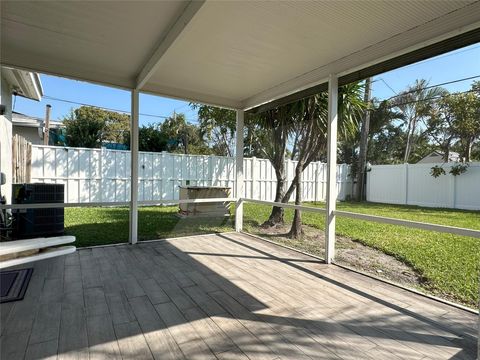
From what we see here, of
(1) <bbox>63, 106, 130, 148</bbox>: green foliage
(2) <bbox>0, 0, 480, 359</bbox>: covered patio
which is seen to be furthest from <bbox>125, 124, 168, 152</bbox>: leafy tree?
(2) <bbox>0, 0, 480, 359</bbox>: covered patio

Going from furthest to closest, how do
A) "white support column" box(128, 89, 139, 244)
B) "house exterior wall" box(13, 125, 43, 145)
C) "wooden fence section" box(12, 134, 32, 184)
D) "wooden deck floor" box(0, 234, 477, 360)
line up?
"house exterior wall" box(13, 125, 43, 145)
"wooden fence section" box(12, 134, 32, 184)
"white support column" box(128, 89, 139, 244)
"wooden deck floor" box(0, 234, 477, 360)

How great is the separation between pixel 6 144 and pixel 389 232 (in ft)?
22.7

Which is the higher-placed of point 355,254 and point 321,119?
point 321,119

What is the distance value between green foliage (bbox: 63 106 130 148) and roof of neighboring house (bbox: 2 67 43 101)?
6863 mm

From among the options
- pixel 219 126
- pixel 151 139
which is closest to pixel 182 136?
pixel 151 139

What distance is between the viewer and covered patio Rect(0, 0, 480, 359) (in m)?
1.98

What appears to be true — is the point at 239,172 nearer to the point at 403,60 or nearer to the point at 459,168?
the point at 403,60

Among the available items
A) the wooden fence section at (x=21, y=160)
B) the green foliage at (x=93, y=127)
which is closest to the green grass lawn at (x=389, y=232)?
the wooden fence section at (x=21, y=160)

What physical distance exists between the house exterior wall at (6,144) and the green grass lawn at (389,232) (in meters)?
1.27

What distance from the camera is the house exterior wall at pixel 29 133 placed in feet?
25.3

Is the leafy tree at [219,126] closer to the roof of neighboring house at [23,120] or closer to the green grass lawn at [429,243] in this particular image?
the green grass lawn at [429,243]

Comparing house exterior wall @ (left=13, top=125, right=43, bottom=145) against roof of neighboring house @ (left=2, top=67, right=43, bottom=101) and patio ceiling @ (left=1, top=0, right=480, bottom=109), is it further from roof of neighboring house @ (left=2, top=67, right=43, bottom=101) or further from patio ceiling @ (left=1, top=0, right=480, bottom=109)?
patio ceiling @ (left=1, top=0, right=480, bottom=109)

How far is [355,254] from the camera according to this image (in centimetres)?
448

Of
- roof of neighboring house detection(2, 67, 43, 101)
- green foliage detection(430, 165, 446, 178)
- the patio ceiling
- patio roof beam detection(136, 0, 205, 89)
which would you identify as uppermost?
roof of neighboring house detection(2, 67, 43, 101)
